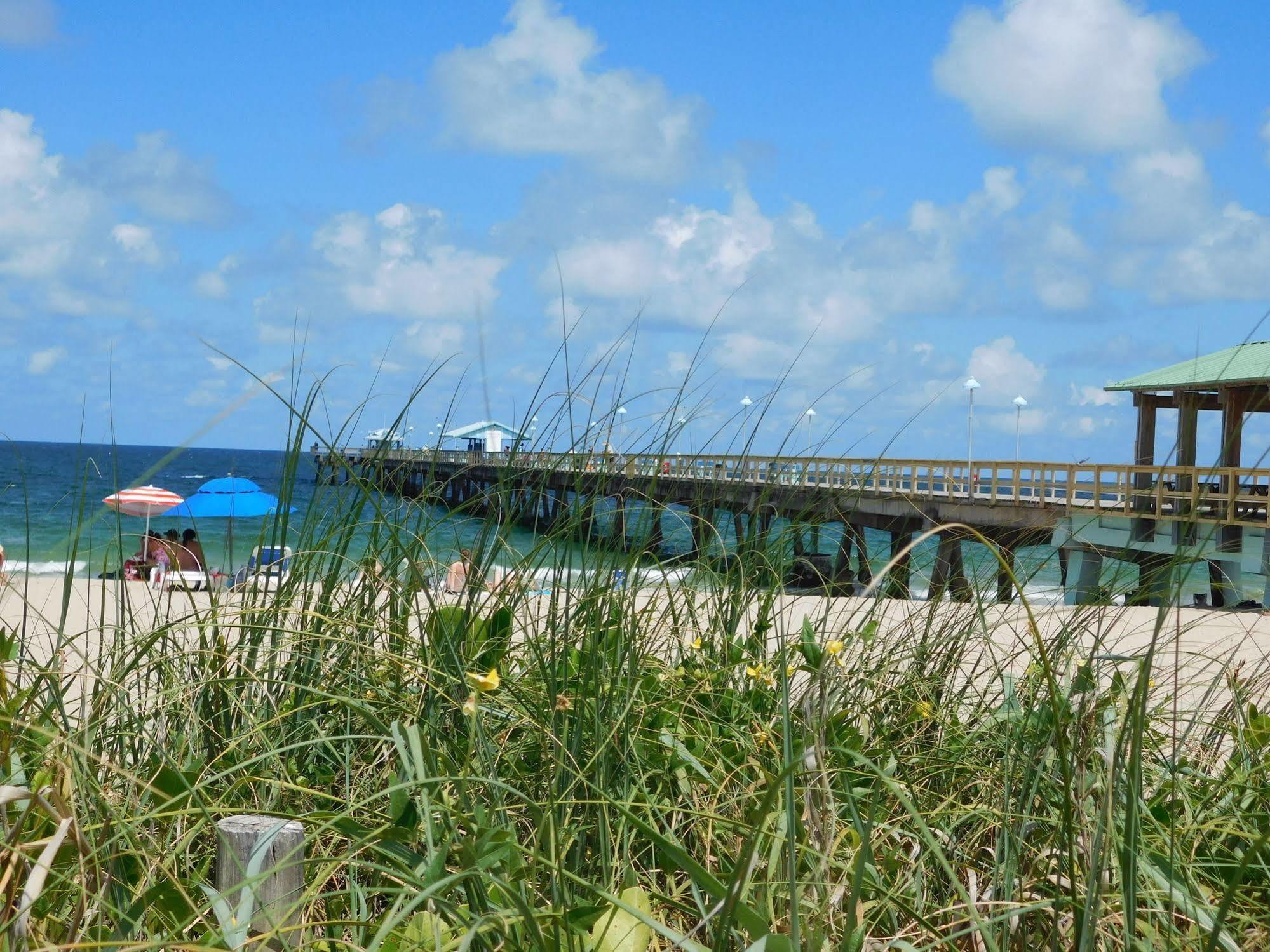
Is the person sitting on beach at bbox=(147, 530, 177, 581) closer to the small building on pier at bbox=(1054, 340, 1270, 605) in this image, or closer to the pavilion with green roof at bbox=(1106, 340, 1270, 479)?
the small building on pier at bbox=(1054, 340, 1270, 605)

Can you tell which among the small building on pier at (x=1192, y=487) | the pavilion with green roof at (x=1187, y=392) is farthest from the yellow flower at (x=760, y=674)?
the pavilion with green roof at (x=1187, y=392)

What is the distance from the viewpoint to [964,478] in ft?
61.2

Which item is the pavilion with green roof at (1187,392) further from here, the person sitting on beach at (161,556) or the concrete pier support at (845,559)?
the person sitting on beach at (161,556)

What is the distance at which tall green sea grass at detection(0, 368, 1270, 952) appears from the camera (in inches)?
55.5

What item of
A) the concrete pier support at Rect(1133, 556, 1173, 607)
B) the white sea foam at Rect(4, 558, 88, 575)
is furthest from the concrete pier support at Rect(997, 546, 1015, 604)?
the white sea foam at Rect(4, 558, 88, 575)

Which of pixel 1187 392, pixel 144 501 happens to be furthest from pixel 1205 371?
pixel 144 501

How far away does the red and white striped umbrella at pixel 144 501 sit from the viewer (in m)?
2.35

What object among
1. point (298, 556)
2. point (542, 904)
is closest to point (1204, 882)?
point (542, 904)

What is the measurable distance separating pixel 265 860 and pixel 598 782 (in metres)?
0.50

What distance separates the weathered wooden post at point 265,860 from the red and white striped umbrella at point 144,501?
1.83 feet

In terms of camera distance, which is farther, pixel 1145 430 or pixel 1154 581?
pixel 1145 430

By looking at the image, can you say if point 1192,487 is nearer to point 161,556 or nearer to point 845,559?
point 845,559

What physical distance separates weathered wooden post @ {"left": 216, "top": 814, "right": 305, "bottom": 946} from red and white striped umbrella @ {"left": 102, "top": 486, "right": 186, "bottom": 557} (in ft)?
1.83

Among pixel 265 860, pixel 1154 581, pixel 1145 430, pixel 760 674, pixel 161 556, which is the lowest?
pixel 265 860
